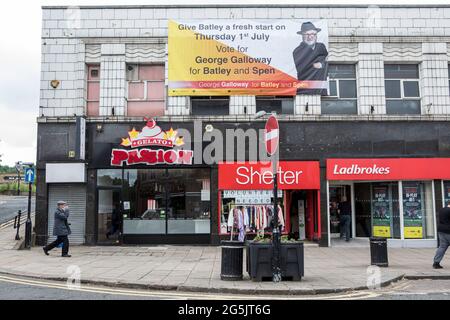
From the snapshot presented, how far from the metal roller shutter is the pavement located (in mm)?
984

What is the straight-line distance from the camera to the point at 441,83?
61.2 ft

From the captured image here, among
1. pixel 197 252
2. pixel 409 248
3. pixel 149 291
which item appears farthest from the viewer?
pixel 409 248

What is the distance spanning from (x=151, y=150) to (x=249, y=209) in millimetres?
4256

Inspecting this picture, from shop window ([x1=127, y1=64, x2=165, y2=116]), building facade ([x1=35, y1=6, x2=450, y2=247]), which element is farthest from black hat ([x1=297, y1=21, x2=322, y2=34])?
shop window ([x1=127, y1=64, x2=165, y2=116])

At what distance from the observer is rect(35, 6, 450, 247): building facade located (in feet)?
59.1

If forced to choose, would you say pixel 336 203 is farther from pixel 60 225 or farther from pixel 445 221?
pixel 60 225

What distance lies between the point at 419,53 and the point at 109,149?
1247cm

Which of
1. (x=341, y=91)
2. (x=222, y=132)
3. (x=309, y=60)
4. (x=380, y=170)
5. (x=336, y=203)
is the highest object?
(x=309, y=60)

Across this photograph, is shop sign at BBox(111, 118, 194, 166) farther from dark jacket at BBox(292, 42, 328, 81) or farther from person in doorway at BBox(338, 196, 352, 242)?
person in doorway at BBox(338, 196, 352, 242)

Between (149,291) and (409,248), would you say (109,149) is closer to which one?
(149,291)

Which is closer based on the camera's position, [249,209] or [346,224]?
[249,209]

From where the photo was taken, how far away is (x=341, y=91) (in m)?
18.9

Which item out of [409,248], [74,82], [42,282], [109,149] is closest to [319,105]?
[409,248]

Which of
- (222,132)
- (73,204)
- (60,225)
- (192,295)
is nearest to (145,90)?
(222,132)
